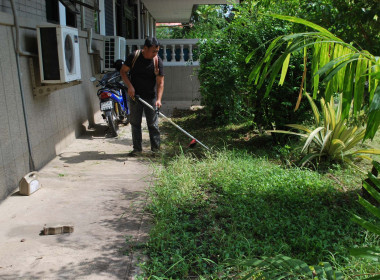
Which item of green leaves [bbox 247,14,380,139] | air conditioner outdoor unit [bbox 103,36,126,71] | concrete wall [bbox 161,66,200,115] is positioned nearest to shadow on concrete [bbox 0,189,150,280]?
green leaves [bbox 247,14,380,139]

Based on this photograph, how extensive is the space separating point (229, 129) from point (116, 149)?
259cm

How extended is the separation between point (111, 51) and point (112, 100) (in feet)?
9.88

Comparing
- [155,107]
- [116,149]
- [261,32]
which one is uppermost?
[261,32]

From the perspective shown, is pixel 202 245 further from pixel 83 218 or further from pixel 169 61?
pixel 169 61

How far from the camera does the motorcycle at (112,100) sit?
7.36 m

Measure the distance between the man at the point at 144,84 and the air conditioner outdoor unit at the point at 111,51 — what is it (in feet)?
12.3

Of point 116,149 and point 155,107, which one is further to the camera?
point 116,149

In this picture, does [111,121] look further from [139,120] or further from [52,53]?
[52,53]

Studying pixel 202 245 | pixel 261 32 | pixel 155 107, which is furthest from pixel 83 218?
pixel 261 32

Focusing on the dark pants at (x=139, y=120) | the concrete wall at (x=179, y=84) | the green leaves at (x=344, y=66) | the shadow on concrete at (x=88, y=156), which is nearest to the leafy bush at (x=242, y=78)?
the dark pants at (x=139, y=120)

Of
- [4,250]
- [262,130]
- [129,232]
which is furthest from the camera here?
[262,130]

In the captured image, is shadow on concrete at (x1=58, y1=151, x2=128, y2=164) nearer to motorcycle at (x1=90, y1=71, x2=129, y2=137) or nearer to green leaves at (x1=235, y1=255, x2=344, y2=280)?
motorcycle at (x1=90, y1=71, x2=129, y2=137)

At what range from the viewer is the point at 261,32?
6.34 metres

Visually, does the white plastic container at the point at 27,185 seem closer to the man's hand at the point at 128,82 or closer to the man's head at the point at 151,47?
the man's hand at the point at 128,82
